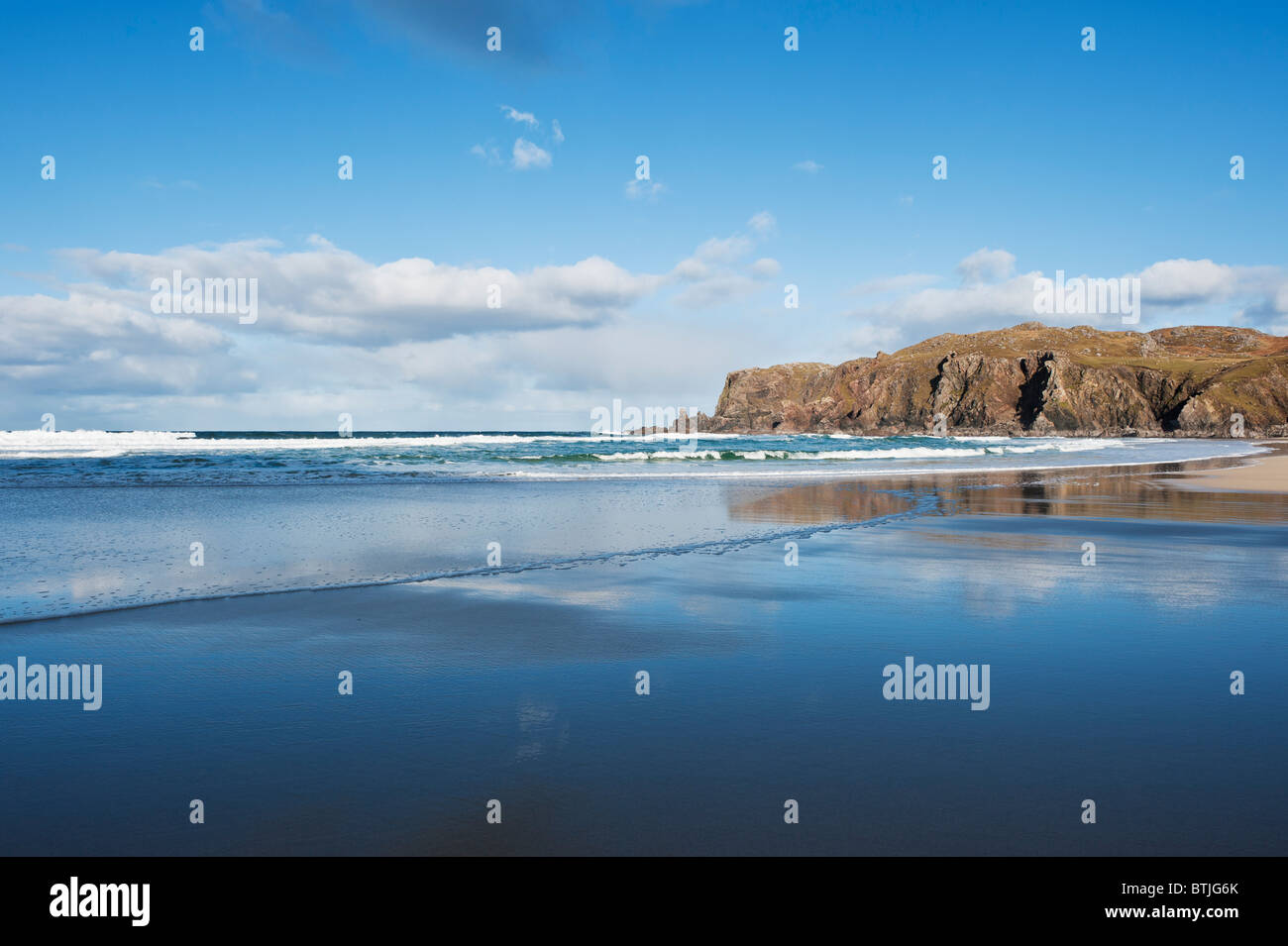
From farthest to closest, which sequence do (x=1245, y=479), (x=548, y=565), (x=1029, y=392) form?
(x=1029, y=392) → (x=1245, y=479) → (x=548, y=565)

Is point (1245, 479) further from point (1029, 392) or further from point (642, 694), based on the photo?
point (1029, 392)

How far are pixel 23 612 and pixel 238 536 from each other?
5524 mm

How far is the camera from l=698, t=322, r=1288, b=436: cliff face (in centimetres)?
12206

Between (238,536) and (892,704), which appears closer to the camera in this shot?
(892,704)

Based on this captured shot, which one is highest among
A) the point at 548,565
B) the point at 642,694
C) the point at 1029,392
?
the point at 1029,392

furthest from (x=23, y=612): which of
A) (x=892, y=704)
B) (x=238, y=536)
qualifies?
(x=892, y=704)

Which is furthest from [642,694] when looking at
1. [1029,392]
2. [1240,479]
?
[1029,392]

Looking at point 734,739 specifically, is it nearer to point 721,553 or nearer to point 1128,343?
point 721,553

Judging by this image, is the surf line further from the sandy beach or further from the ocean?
the sandy beach

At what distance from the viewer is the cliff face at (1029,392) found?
122062 millimetres

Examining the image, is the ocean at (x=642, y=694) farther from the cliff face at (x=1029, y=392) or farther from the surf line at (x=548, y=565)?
the cliff face at (x=1029, y=392)

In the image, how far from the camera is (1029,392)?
144750mm

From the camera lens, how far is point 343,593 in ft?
28.6

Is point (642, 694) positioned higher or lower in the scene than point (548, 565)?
lower
